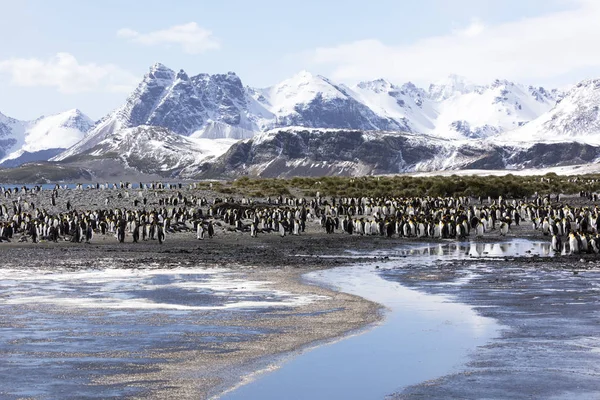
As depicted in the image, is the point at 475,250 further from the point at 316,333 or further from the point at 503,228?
the point at 316,333

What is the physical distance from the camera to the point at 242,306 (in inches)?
750

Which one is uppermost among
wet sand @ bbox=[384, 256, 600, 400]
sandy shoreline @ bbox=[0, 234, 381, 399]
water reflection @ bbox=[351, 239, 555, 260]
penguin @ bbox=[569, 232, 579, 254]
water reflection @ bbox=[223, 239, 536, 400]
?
penguin @ bbox=[569, 232, 579, 254]

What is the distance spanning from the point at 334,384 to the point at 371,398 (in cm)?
87

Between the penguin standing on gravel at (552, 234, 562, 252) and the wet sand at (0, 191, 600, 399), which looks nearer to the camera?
the wet sand at (0, 191, 600, 399)

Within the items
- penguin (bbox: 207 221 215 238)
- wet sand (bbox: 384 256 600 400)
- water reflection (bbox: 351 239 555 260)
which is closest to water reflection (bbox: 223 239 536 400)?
wet sand (bbox: 384 256 600 400)

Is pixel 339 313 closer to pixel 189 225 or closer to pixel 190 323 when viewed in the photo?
pixel 190 323

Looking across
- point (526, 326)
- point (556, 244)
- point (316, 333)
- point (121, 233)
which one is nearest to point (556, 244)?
point (556, 244)

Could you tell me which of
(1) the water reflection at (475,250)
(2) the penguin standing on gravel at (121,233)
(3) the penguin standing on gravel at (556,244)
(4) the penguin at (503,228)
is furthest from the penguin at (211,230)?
(3) the penguin standing on gravel at (556,244)

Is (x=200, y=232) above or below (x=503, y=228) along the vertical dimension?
above

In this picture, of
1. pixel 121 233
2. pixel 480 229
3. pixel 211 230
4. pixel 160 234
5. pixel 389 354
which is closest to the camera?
pixel 389 354

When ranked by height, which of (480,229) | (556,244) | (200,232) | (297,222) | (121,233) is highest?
(297,222)

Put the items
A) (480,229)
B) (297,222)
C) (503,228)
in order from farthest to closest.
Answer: (297,222) < (503,228) < (480,229)

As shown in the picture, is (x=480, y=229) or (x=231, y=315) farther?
(x=480, y=229)

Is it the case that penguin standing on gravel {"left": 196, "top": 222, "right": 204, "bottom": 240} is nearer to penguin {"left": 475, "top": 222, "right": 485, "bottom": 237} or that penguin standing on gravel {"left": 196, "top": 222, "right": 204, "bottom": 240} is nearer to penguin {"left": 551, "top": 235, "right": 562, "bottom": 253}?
penguin {"left": 475, "top": 222, "right": 485, "bottom": 237}
